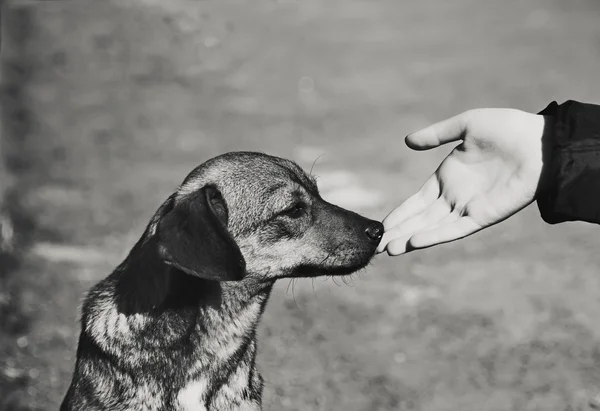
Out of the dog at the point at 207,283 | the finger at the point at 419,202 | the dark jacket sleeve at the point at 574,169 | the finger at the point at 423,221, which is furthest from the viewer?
the finger at the point at 419,202

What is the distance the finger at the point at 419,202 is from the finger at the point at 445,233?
0.35 metres

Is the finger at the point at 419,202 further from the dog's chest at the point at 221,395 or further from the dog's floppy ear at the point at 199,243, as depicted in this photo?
the dog's chest at the point at 221,395

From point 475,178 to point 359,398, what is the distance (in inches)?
108

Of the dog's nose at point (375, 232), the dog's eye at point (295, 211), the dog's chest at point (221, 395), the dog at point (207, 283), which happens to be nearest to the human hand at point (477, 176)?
the dog's nose at point (375, 232)

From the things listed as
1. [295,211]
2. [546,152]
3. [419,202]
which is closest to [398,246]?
[419,202]

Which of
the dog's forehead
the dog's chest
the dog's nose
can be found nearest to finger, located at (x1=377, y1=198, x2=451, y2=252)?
the dog's nose

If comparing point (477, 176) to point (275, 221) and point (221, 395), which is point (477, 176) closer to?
Result: point (275, 221)

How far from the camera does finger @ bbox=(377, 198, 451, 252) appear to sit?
3.83 m

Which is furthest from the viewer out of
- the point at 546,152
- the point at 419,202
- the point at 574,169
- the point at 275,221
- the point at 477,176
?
the point at 275,221

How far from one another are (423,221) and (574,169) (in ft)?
2.90

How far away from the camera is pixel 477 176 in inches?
146

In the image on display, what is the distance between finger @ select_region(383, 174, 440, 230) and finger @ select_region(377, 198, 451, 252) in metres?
0.05

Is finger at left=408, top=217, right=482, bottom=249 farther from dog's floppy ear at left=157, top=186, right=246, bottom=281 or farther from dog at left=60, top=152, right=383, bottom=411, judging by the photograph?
dog's floppy ear at left=157, top=186, right=246, bottom=281

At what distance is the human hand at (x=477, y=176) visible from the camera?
3.52 m
